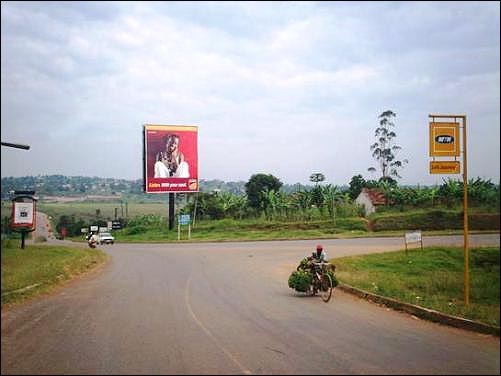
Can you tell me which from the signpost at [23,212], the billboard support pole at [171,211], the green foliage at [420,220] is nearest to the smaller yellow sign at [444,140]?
the green foliage at [420,220]

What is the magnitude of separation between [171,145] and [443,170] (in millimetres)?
9163

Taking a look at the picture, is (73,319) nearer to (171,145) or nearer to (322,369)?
(322,369)

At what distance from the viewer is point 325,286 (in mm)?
12547

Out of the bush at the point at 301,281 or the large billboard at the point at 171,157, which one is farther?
the large billboard at the point at 171,157

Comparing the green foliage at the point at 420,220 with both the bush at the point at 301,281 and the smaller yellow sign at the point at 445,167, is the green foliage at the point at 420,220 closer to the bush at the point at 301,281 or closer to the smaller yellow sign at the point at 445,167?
the smaller yellow sign at the point at 445,167

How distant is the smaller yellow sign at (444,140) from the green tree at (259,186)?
5.25 meters

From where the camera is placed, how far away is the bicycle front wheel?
1232cm

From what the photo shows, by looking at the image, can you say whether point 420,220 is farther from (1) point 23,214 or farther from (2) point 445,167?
(1) point 23,214

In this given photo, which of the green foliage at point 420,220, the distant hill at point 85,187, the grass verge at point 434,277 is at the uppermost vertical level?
the distant hill at point 85,187

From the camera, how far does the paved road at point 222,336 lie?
561 centimetres

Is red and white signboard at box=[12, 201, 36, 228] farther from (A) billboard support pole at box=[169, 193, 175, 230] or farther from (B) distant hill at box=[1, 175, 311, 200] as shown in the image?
(A) billboard support pole at box=[169, 193, 175, 230]

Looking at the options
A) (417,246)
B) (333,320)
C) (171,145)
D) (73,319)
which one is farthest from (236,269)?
(73,319)

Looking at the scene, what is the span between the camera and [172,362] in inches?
232

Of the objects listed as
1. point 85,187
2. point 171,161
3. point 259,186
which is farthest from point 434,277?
point 85,187
